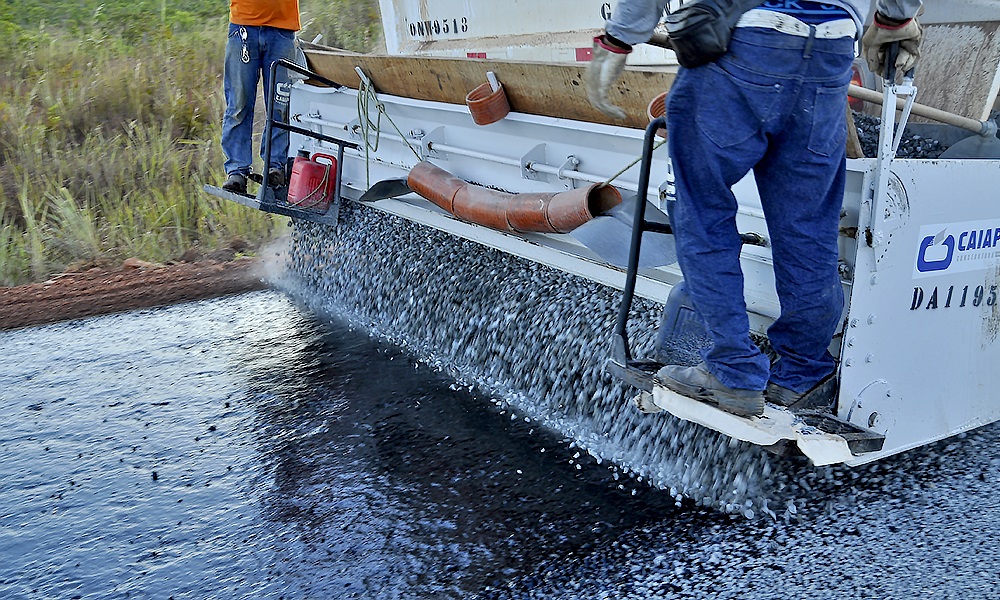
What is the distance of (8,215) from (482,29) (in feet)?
14.6

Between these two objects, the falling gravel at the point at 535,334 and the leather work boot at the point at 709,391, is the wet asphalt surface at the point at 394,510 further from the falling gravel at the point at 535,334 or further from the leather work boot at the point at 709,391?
the leather work boot at the point at 709,391

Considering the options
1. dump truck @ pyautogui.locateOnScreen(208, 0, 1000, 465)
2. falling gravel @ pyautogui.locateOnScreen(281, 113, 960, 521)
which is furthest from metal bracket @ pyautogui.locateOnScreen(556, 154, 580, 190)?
falling gravel @ pyautogui.locateOnScreen(281, 113, 960, 521)

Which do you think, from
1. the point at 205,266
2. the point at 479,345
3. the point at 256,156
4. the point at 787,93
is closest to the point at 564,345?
the point at 479,345

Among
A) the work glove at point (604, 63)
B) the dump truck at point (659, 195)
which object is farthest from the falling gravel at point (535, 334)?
the work glove at point (604, 63)

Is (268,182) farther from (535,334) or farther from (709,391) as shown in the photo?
(709,391)

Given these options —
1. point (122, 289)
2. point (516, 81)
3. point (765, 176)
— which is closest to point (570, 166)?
point (516, 81)

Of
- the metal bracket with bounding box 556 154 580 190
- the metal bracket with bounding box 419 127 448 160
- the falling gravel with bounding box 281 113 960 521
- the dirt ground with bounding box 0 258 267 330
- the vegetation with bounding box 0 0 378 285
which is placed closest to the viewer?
the falling gravel with bounding box 281 113 960 521

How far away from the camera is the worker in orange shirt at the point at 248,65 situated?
556cm

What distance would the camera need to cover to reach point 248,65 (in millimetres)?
5648

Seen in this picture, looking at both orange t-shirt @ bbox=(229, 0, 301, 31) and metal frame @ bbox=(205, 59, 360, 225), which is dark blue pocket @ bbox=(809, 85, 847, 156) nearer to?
metal frame @ bbox=(205, 59, 360, 225)

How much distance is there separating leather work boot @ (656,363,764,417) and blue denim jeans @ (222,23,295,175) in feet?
11.8

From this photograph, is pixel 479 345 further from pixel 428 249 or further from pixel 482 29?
pixel 482 29

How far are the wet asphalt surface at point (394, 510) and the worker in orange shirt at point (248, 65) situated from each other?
1.65 meters

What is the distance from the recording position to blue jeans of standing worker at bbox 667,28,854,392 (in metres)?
2.45
